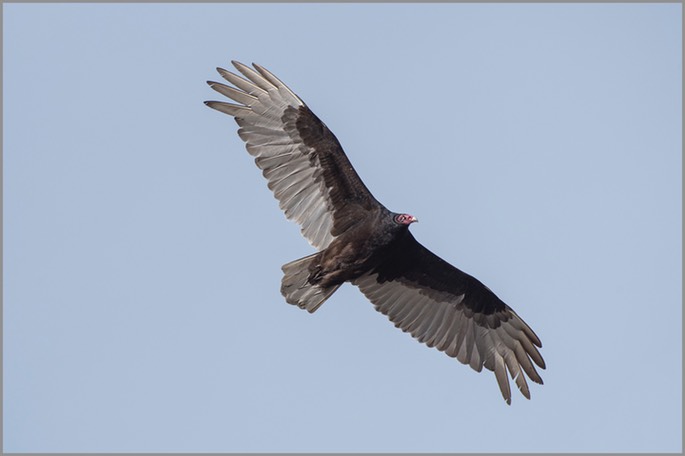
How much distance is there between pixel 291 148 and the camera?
50.0ft

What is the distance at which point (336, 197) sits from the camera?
15297 millimetres

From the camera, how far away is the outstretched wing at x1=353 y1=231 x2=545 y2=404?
1614 centimetres

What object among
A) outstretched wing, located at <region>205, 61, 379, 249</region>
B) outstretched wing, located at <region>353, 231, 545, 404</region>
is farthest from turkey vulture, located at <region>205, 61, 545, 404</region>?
outstretched wing, located at <region>353, 231, 545, 404</region>

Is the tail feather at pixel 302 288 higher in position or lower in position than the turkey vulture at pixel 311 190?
lower

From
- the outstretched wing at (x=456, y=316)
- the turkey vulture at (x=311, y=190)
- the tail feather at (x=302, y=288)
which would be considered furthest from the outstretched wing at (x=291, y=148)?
the outstretched wing at (x=456, y=316)

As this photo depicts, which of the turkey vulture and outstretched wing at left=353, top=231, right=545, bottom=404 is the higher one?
the turkey vulture

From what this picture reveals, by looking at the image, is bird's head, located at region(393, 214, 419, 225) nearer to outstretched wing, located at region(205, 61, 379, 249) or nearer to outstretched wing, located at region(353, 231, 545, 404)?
outstretched wing, located at region(205, 61, 379, 249)

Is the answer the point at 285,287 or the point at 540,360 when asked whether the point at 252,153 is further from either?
the point at 540,360

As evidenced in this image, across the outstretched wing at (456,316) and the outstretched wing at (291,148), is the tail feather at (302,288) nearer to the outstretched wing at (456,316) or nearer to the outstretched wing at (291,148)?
the outstretched wing at (291,148)

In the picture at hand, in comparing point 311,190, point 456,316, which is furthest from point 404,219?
point 456,316

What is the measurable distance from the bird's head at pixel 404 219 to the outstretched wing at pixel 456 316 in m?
1.23

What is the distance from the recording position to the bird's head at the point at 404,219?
48.6ft

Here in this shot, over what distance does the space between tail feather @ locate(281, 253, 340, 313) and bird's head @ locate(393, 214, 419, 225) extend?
1.03m

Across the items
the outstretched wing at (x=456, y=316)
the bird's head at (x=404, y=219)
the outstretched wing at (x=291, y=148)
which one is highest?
the outstretched wing at (x=291, y=148)
